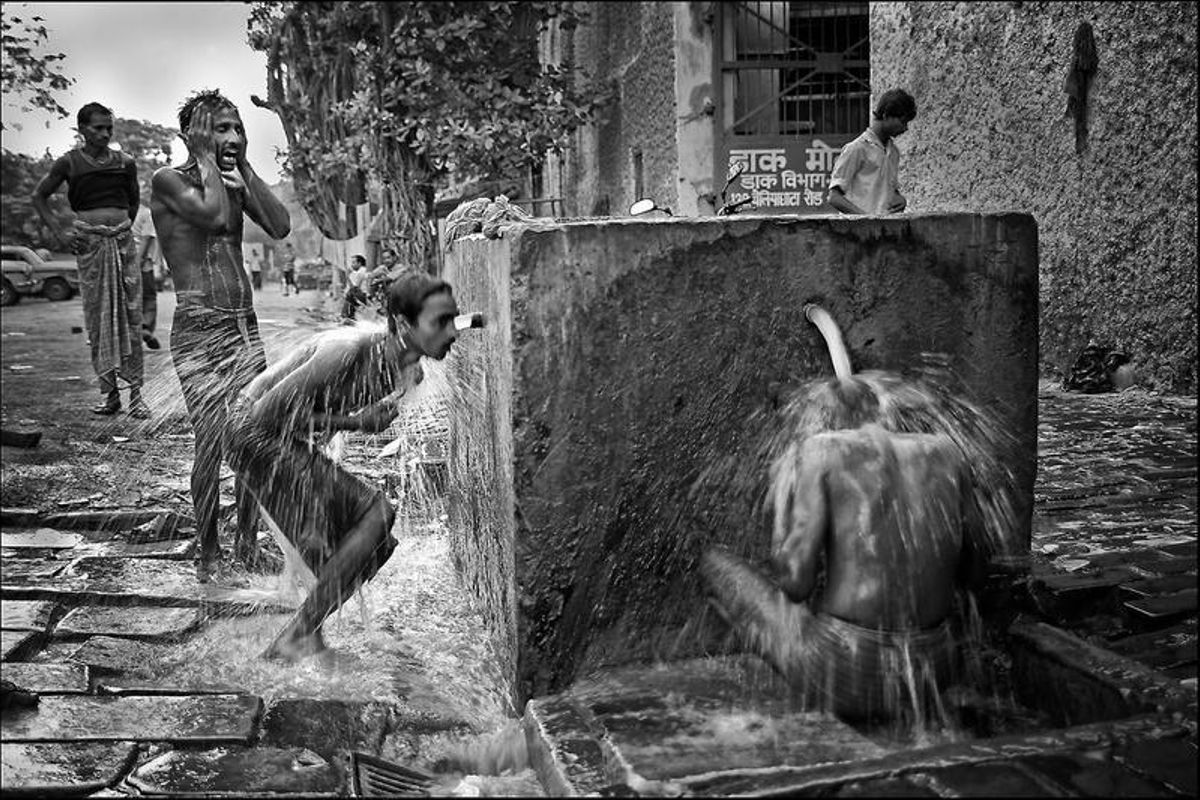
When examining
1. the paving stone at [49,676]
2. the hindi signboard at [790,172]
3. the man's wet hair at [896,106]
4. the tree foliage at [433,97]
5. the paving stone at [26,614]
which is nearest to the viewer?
the paving stone at [49,676]

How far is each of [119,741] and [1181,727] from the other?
2.59 m

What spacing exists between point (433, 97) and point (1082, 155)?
7294 mm

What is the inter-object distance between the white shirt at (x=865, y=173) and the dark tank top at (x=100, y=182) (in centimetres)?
480

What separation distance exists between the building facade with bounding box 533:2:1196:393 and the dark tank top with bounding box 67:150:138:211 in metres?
4.43

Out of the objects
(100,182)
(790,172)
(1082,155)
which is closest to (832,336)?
(1082,155)

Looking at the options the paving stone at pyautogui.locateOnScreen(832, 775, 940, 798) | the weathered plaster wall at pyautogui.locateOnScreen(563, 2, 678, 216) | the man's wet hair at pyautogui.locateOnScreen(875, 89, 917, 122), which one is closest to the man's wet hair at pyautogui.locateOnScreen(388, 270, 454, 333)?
the paving stone at pyautogui.locateOnScreen(832, 775, 940, 798)

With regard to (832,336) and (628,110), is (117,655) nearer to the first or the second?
(832,336)

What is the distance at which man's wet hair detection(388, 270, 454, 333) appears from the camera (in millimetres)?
3744

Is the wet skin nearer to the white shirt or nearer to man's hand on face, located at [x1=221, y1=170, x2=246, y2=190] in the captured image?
man's hand on face, located at [x1=221, y1=170, x2=246, y2=190]

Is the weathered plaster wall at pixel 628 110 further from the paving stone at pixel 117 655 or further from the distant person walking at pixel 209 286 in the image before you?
the paving stone at pixel 117 655

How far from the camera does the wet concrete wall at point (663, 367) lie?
11.1ft

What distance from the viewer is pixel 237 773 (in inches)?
→ 121

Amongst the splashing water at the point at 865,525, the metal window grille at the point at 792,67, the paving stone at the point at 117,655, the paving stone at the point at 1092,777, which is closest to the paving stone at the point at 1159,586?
the splashing water at the point at 865,525

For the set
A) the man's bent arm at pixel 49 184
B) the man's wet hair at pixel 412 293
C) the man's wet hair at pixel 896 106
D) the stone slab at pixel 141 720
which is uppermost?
the man's wet hair at pixel 896 106
